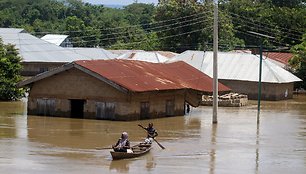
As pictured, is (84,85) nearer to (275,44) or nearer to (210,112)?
(210,112)

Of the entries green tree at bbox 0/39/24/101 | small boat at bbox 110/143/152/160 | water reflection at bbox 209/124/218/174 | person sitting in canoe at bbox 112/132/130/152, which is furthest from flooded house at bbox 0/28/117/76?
person sitting in canoe at bbox 112/132/130/152

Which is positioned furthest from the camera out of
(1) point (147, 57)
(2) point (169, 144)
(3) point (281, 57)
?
(3) point (281, 57)

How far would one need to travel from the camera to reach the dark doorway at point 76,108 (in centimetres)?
4465

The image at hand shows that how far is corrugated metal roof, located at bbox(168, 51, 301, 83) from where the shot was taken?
64.2 m

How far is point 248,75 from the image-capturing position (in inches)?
2552

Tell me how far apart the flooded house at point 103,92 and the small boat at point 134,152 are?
35.3 ft

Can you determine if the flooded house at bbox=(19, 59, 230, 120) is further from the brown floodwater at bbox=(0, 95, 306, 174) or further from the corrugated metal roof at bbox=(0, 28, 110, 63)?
the corrugated metal roof at bbox=(0, 28, 110, 63)

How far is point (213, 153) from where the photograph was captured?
31875 millimetres

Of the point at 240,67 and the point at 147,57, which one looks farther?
the point at 147,57

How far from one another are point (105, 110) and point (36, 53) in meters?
32.5

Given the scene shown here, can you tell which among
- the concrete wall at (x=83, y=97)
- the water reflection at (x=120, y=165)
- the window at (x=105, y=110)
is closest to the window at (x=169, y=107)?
the concrete wall at (x=83, y=97)

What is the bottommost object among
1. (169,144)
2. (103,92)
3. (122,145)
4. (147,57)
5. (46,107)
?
(169,144)

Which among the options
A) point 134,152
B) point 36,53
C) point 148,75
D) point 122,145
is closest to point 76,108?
point 148,75

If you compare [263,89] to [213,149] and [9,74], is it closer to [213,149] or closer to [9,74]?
[9,74]
